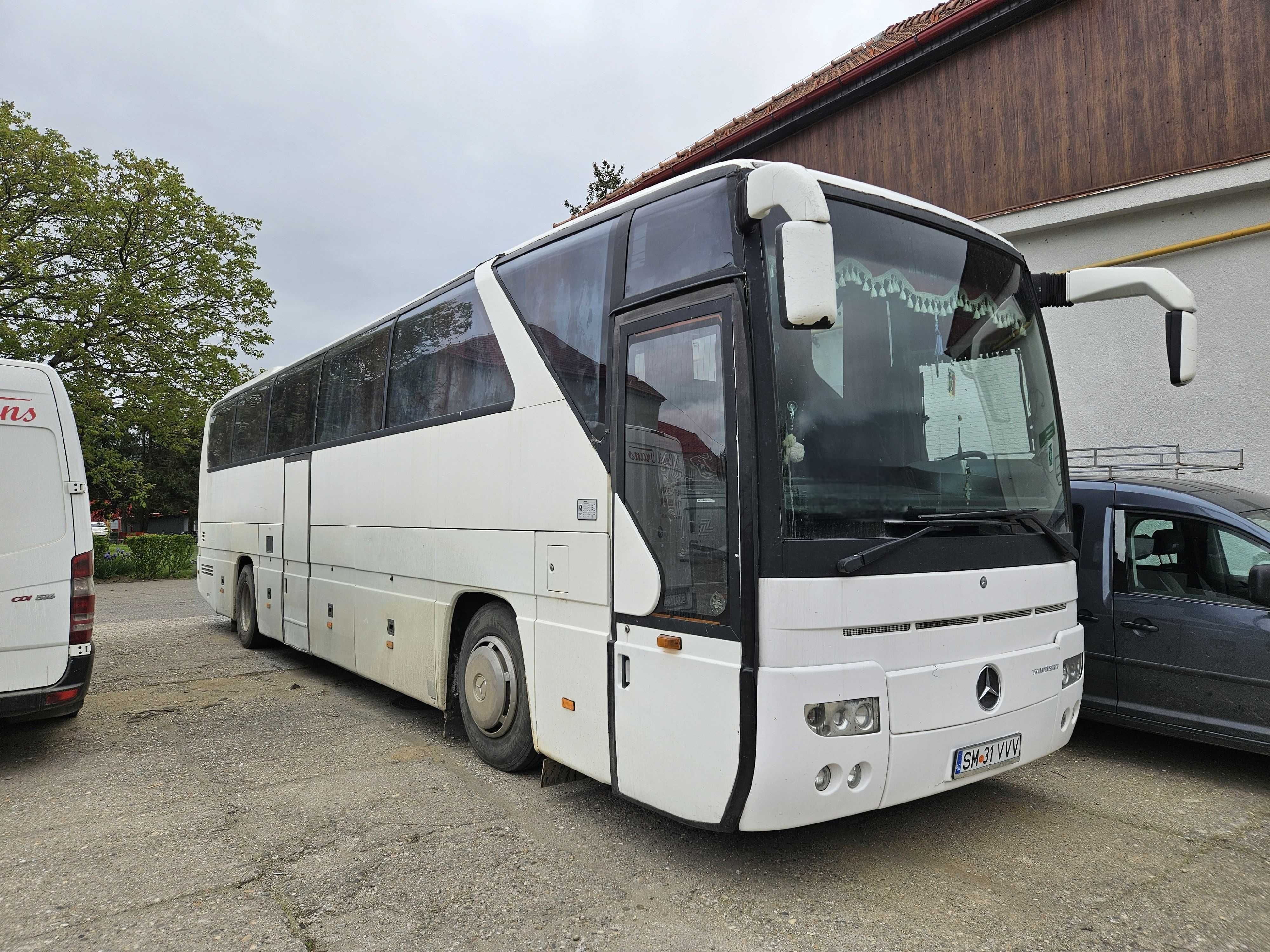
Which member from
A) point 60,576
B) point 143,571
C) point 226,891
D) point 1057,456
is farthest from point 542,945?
point 143,571

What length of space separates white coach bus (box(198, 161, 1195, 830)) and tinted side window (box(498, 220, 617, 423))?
0.8 inches

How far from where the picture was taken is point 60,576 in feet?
18.8

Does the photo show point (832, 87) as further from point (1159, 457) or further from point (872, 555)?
point (872, 555)

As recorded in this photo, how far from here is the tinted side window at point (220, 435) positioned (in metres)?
11.6

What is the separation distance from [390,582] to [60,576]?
7.08ft

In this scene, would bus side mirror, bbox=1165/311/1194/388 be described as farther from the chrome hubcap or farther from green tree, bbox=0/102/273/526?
green tree, bbox=0/102/273/526

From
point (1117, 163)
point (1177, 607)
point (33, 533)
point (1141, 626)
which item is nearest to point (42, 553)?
point (33, 533)

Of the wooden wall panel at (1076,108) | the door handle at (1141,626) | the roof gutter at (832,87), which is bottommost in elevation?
the door handle at (1141,626)

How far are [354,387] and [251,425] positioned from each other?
3.73 m

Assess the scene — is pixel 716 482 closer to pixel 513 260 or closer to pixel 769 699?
pixel 769 699

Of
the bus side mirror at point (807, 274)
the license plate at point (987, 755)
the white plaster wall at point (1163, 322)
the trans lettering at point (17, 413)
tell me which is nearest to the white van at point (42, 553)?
the trans lettering at point (17, 413)

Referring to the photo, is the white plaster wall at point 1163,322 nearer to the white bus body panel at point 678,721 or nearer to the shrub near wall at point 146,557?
the white bus body panel at point 678,721

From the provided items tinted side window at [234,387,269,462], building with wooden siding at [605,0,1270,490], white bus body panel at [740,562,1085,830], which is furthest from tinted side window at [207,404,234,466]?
white bus body panel at [740,562,1085,830]

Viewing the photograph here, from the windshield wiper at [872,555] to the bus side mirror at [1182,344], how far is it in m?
2.29
